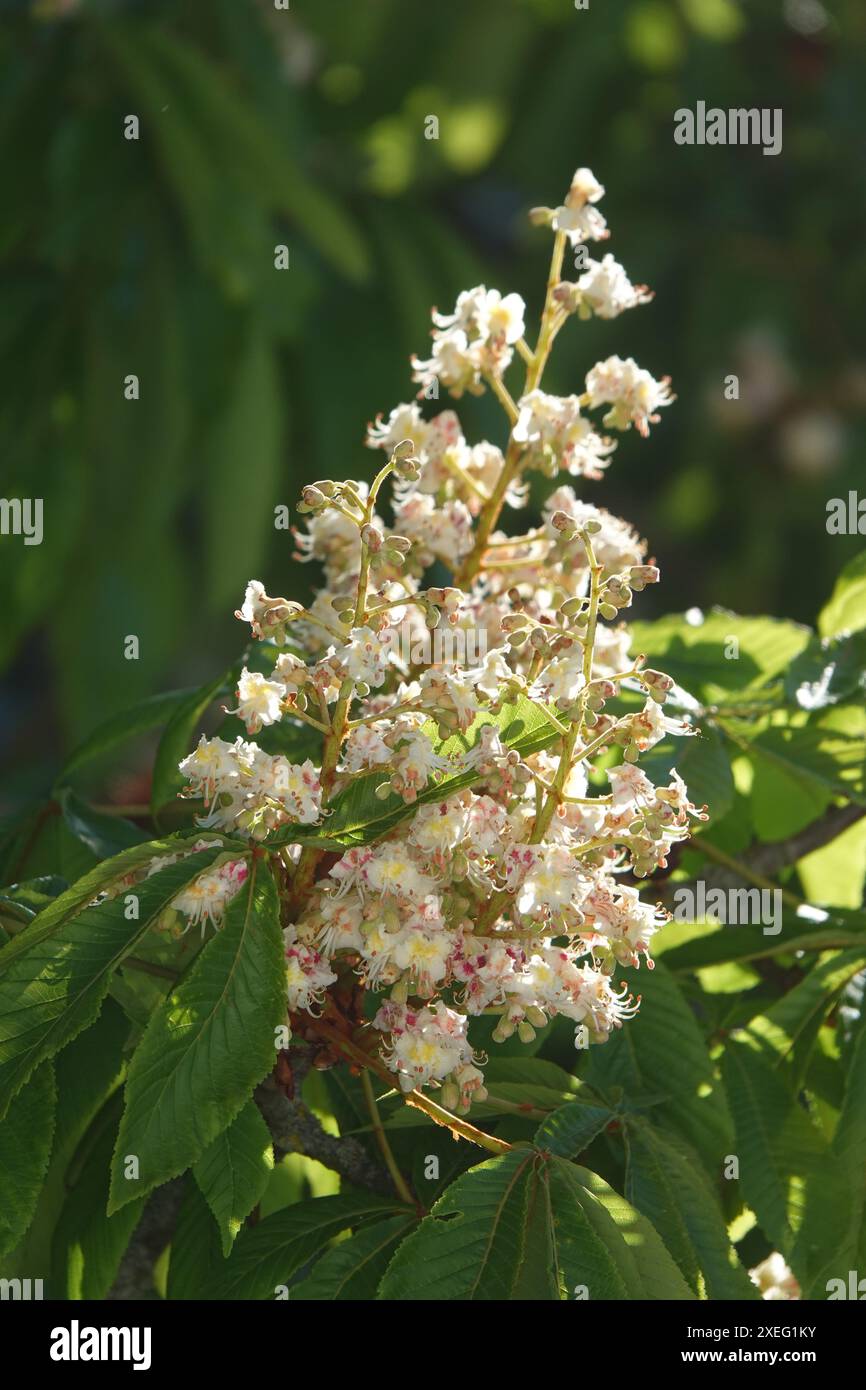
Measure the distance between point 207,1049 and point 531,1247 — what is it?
0.12 metres

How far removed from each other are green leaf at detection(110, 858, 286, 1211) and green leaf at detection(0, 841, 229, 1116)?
0.07ft

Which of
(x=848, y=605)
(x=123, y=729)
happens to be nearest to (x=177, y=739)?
(x=123, y=729)

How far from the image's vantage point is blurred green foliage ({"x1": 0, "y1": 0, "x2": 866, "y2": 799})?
166 centimetres

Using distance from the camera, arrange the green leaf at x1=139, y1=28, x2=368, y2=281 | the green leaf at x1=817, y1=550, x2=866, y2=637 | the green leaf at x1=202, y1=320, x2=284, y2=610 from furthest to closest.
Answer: the green leaf at x1=202, y1=320, x2=284, y2=610 → the green leaf at x1=139, y1=28, x2=368, y2=281 → the green leaf at x1=817, y1=550, x2=866, y2=637

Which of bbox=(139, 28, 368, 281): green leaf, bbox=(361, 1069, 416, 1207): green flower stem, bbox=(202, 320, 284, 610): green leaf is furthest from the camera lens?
bbox=(202, 320, 284, 610): green leaf

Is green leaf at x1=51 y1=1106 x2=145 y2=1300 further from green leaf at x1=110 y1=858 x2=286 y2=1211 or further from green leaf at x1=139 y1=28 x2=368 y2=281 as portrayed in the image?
green leaf at x1=139 y1=28 x2=368 y2=281

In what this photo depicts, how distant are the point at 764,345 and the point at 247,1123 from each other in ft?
8.15

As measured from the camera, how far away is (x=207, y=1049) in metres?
0.50

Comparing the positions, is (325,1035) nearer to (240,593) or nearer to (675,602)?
(240,593)

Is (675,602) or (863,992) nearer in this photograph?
(863,992)

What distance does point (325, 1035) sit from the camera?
56 centimetres

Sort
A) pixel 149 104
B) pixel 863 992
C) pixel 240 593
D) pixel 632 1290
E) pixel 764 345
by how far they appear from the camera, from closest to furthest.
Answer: pixel 632 1290
pixel 863 992
pixel 149 104
pixel 240 593
pixel 764 345

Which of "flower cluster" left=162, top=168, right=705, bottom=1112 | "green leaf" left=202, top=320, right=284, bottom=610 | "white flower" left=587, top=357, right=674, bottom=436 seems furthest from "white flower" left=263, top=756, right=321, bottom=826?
"green leaf" left=202, top=320, right=284, bottom=610
